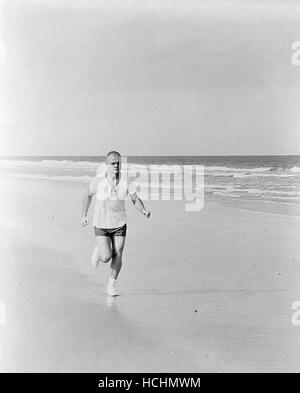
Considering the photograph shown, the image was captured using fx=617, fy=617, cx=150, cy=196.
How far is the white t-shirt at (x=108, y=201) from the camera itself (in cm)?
518

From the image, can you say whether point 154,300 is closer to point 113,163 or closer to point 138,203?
point 138,203

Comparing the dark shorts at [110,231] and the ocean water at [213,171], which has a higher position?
the ocean water at [213,171]

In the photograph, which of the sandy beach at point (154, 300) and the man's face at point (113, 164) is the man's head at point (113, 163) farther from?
the sandy beach at point (154, 300)

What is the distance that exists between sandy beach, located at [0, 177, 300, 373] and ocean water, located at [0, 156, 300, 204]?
3.82 feet

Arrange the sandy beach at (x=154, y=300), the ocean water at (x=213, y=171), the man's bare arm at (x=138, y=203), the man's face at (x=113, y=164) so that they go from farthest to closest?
the ocean water at (x=213, y=171), the man's bare arm at (x=138, y=203), the man's face at (x=113, y=164), the sandy beach at (x=154, y=300)

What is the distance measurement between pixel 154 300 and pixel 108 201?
924 mm

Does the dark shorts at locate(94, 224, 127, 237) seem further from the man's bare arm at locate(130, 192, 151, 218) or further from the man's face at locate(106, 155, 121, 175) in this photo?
the man's face at locate(106, 155, 121, 175)

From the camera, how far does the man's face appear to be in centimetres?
508

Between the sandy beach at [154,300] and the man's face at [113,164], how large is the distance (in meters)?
1.09

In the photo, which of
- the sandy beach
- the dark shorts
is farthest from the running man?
the sandy beach

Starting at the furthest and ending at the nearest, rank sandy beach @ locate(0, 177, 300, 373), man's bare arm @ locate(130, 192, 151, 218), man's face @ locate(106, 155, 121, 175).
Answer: man's bare arm @ locate(130, 192, 151, 218) → man's face @ locate(106, 155, 121, 175) → sandy beach @ locate(0, 177, 300, 373)

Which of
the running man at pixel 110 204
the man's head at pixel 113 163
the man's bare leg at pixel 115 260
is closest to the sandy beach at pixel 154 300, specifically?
the man's bare leg at pixel 115 260

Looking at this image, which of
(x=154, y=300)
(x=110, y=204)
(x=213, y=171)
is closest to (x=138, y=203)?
(x=110, y=204)

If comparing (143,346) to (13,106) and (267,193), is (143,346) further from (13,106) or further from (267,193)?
(267,193)
